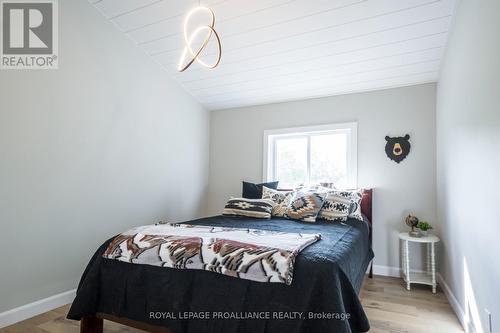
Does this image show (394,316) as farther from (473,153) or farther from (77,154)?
(77,154)

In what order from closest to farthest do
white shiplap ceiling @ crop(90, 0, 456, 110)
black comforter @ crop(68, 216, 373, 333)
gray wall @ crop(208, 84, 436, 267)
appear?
black comforter @ crop(68, 216, 373, 333) < white shiplap ceiling @ crop(90, 0, 456, 110) < gray wall @ crop(208, 84, 436, 267)

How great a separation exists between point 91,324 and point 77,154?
140 cm

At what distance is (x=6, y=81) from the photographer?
6.97 ft

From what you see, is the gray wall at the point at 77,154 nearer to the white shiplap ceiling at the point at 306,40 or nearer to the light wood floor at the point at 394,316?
the light wood floor at the point at 394,316

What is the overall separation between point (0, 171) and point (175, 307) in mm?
1623

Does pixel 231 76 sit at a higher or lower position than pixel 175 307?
higher

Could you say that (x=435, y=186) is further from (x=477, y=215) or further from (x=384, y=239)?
(x=477, y=215)

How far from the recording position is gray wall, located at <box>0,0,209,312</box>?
216 centimetres

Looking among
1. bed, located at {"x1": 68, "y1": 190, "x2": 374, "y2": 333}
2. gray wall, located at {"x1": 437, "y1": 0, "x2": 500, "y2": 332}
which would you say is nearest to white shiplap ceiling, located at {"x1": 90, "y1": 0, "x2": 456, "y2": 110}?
gray wall, located at {"x1": 437, "y1": 0, "x2": 500, "y2": 332}

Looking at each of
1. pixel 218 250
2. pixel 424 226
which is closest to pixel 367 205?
pixel 424 226

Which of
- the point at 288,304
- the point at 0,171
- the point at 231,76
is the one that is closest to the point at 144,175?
the point at 0,171

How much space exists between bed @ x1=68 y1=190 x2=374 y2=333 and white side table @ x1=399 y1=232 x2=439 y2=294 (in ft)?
4.05

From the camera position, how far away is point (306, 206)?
2.84m

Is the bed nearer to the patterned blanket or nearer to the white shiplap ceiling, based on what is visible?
the patterned blanket
